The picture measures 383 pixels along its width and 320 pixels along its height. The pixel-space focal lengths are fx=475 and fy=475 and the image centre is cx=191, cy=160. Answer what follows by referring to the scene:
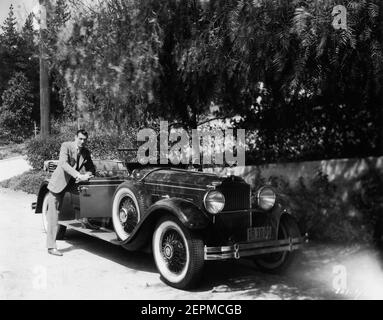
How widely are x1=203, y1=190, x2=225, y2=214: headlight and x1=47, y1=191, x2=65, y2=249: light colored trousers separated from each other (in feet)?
8.74

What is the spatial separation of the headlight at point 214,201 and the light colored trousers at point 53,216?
2.66 m

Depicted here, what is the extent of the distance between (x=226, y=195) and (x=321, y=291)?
4.81ft

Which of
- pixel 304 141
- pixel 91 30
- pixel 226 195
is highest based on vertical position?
pixel 91 30

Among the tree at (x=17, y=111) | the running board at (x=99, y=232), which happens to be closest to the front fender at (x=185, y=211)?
the running board at (x=99, y=232)

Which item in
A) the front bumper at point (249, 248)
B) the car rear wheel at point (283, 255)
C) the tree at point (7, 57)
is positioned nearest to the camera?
the front bumper at point (249, 248)

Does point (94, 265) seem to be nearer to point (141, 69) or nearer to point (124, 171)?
point (124, 171)

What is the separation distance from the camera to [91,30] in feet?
21.6

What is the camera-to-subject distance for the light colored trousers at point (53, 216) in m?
6.76

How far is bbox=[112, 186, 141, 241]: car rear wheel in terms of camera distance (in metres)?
6.06

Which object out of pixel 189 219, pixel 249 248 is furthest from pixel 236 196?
pixel 189 219

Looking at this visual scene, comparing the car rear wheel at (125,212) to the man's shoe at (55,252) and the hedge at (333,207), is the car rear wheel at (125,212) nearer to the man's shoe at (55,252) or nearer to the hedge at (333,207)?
the man's shoe at (55,252)

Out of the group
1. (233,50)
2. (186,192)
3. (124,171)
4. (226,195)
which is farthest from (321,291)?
(124,171)
